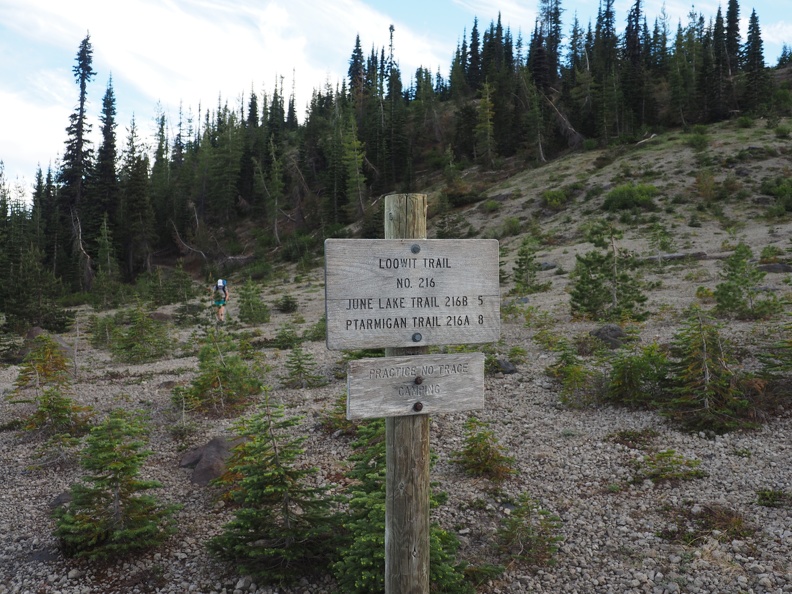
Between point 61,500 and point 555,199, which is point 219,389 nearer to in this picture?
point 61,500

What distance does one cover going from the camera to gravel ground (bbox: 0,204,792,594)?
4426 millimetres

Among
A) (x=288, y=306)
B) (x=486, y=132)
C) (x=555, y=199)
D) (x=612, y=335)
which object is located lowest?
(x=612, y=335)

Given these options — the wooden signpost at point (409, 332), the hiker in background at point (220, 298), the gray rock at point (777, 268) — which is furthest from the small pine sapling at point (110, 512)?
the gray rock at point (777, 268)

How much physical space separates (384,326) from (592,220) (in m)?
33.2

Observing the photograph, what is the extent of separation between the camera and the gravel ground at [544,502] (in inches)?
174

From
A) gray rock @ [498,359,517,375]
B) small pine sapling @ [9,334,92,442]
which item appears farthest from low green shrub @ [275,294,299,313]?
gray rock @ [498,359,517,375]

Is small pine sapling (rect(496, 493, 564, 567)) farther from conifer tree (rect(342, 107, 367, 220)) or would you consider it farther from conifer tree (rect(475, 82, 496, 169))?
conifer tree (rect(475, 82, 496, 169))

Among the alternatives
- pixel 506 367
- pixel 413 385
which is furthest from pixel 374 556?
pixel 506 367

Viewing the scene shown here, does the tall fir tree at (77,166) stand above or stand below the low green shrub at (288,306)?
above

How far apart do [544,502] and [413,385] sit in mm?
3567

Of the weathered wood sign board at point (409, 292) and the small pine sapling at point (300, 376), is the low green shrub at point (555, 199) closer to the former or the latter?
the small pine sapling at point (300, 376)

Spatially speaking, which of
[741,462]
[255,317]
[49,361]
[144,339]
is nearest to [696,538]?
[741,462]

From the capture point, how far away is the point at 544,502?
579cm

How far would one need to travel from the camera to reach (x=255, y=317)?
72.4 feet
